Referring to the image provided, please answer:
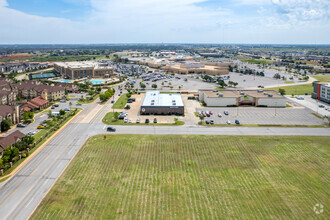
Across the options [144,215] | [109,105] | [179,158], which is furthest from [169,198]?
[109,105]

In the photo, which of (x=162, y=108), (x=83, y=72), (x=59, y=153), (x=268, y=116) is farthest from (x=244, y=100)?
(x=83, y=72)

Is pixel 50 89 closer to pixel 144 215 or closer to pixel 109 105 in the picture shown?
pixel 109 105

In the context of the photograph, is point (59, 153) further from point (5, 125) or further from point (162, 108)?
point (162, 108)

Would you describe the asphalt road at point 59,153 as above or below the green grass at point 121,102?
below

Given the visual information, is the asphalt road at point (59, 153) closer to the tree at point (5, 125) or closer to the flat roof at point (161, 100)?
the tree at point (5, 125)

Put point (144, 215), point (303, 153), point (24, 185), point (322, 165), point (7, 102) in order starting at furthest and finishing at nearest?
point (7, 102) < point (303, 153) < point (322, 165) < point (24, 185) < point (144, 215)

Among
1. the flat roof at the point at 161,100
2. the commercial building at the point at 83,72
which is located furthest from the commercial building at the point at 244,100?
the commercial building at the point at 83,72
